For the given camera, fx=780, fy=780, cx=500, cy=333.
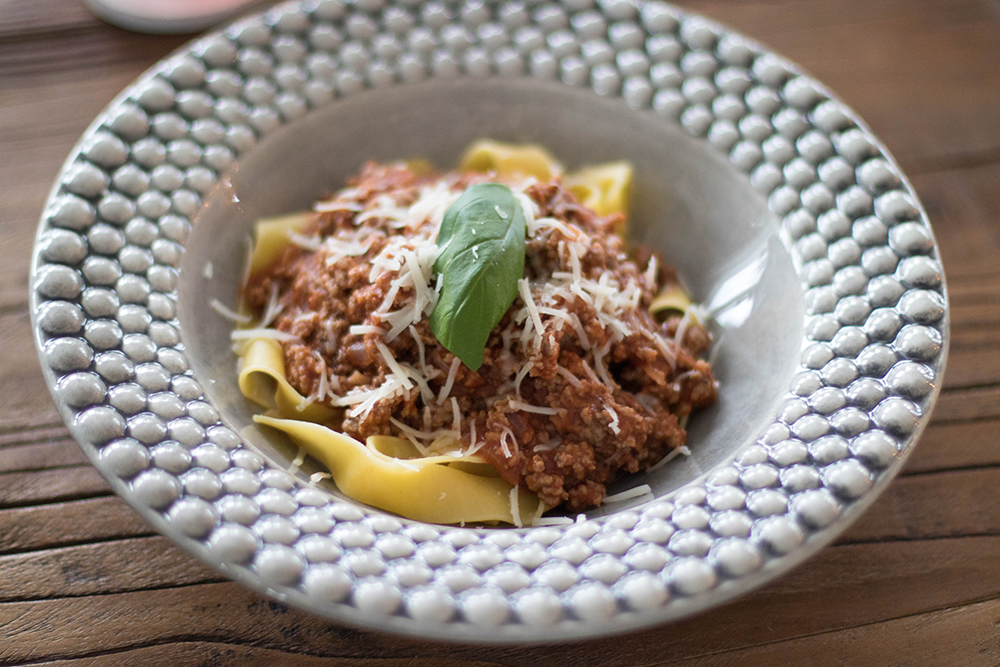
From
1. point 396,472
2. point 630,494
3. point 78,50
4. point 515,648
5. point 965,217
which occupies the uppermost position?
point 965,217

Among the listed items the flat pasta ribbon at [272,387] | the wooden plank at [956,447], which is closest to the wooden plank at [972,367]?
the wooden plank at [956,447]

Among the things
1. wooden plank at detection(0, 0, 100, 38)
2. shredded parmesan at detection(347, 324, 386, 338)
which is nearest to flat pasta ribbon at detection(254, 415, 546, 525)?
shredded parmesan at detection(347, 324, 386, 338)

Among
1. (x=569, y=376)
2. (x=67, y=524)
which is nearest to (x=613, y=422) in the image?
(x=569, y=376)

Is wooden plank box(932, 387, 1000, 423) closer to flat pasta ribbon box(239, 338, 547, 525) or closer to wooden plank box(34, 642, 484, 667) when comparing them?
flat pasta ribbon box(239, 338, 547, 525)

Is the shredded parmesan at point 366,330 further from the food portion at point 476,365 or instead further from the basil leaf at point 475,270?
the basil leaf at point 475,270

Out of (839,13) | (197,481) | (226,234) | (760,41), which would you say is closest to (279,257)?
(226,234)

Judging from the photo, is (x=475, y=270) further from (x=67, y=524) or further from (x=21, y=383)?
(x=21, y=383)
